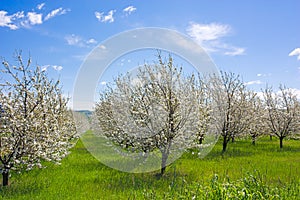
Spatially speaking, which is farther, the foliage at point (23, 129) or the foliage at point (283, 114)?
the foliage at point (283, 114)

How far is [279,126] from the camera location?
23.6 metres

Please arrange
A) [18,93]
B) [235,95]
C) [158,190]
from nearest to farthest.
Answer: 1. [158,190]
2. [18,93]
3. [235,95]

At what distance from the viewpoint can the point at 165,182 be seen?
976cm

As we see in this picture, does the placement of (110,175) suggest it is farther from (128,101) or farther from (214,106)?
(214,106)

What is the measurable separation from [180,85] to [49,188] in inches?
217

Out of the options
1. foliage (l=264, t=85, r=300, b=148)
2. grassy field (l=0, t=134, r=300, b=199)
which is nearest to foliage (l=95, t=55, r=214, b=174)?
grassy field (l=0, t=134, r=300, b=199)

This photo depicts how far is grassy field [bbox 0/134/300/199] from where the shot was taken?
21.1 ft

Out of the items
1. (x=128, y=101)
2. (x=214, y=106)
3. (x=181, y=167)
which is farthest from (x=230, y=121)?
(x=128, y=101)

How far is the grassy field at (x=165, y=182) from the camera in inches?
253

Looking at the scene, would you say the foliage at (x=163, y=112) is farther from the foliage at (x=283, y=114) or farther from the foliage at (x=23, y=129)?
the foliage at (x=283, y=114)

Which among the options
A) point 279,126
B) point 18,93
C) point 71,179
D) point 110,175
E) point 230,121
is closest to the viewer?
point 18,93

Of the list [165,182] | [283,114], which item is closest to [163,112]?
[165,182]

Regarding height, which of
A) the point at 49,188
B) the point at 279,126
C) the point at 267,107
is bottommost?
the point at 49,188

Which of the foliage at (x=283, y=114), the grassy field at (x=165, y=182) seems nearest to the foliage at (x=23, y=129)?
the grassy field at (x=165, y=182)
